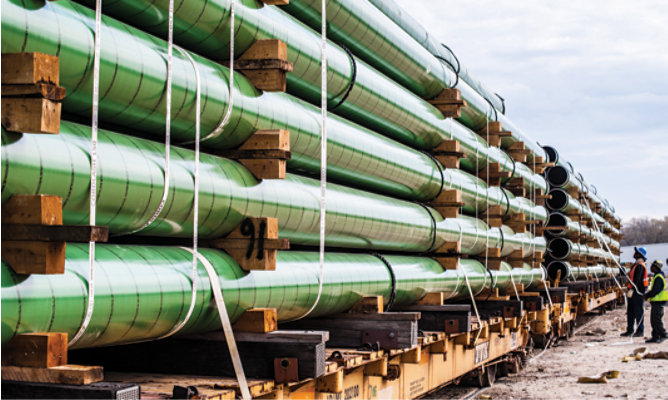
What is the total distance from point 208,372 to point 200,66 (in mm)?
1678

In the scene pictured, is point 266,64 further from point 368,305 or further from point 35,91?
point 368,305

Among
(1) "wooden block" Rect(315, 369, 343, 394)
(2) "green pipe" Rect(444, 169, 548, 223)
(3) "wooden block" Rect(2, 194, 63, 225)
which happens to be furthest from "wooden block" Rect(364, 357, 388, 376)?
(2) "green pipe" Rect(444, 169, 548, 223)

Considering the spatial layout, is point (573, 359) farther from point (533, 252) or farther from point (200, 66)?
point (200, 66)

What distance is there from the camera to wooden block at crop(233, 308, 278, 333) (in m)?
4.53

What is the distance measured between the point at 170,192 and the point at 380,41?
3743mm

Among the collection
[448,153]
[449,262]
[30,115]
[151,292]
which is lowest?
[151,292]

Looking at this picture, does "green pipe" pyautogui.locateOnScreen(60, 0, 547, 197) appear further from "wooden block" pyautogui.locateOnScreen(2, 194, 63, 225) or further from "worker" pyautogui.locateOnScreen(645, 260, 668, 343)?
"worker" pyautogui.locateOnScreen(645, 260, 668, 343)

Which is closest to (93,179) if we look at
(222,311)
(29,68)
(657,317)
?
(29,68)

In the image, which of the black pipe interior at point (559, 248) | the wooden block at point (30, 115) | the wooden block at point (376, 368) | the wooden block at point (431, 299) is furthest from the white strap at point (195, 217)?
the black pipe interior at point (559, 248)

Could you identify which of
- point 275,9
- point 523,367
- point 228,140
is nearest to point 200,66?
point 228,140

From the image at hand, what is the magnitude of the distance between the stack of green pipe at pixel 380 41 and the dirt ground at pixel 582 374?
393 centimetres

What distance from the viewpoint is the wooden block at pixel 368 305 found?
20.5ft

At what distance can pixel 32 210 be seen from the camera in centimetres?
302

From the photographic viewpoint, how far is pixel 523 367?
13047mm
